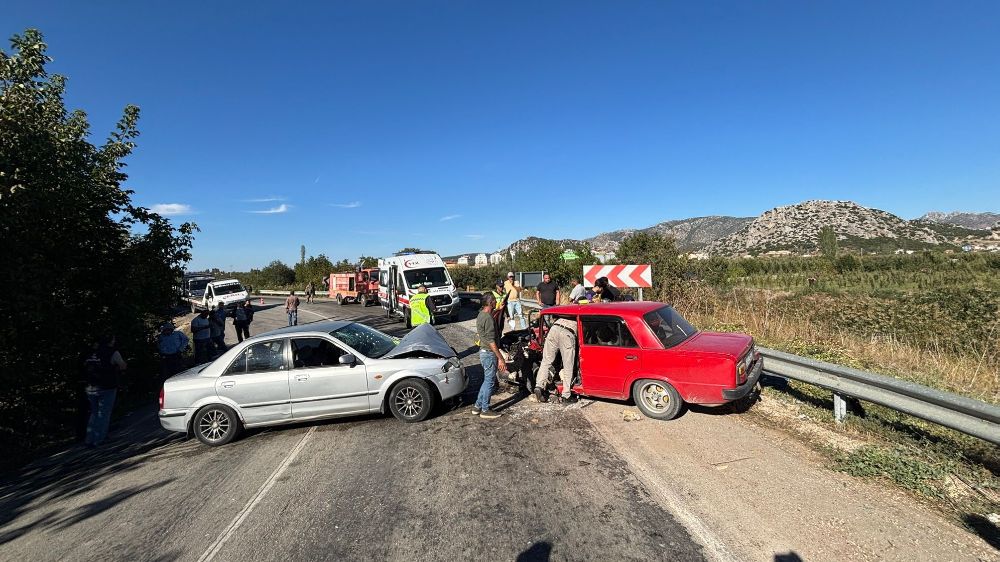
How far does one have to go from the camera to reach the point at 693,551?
123 inches

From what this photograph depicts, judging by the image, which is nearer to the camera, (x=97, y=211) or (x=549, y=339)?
(x=549, y=339)

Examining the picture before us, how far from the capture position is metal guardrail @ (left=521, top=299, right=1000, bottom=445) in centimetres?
364

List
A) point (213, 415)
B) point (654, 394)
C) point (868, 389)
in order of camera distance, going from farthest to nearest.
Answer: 1. point (213, 415)
2. point (654, 394)
3. point (868, 389)

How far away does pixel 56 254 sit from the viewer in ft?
25.3

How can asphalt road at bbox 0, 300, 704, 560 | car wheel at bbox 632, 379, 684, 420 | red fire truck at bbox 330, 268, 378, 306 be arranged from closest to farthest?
1. asphalt road at bbox 0, 300, 704, 560
2. car wheel at bbox 632, 379, 684, 420
3. red fire truck at bbox 330, 268, 378, 306

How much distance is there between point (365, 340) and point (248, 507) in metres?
2.92

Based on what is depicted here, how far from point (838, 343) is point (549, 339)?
→ 6.19 m

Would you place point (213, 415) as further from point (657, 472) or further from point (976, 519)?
point (976, 519)

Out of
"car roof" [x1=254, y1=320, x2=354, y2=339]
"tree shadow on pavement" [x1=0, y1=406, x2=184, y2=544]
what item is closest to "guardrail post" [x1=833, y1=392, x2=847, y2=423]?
"car roof" [x1=254, y1=320, x2=354, y2=339]

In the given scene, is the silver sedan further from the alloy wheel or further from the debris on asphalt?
the debris on asphalt

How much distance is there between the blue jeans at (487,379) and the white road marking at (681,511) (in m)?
2.09

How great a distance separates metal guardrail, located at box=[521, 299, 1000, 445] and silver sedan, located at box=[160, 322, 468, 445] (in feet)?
15.3

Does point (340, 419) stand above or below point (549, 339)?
below

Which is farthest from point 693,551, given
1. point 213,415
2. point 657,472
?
point 213,415
